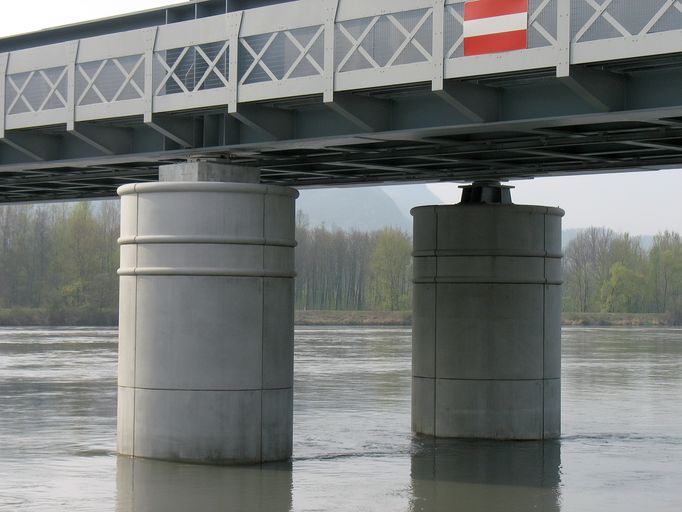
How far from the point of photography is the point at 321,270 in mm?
179125

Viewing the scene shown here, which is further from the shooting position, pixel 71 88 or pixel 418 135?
pixel 71 88

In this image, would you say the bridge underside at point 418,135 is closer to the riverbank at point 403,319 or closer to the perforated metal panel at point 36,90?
the perforated metal panel at point 36,90

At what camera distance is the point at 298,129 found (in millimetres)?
23953

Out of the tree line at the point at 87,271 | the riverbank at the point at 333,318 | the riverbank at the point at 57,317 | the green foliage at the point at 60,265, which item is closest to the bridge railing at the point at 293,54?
the riverbank at the point at 57,317

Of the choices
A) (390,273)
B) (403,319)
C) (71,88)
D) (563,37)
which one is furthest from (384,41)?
(390,273)

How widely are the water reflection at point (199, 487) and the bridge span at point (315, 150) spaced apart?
542 mm

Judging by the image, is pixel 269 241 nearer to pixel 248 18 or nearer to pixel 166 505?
pixel 248 18

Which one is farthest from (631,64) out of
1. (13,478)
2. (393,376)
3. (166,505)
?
(393,376)

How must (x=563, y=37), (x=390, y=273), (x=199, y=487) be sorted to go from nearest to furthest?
(x=563, y=37) → (x=199, y=487) → (x=390, y=273)

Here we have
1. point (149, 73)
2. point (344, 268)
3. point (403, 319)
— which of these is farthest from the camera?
point (344, 268)

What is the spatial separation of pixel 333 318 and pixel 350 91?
406 ft

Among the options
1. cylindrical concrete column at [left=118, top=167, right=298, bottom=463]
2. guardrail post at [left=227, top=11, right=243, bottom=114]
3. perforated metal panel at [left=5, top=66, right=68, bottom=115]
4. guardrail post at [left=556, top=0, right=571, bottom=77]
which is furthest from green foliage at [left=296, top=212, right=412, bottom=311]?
guardrail post at [left=556, top=0, right=571, bottom=77]

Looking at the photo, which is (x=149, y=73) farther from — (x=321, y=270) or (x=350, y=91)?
(x=321, y=270)

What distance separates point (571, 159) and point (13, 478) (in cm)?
1251
